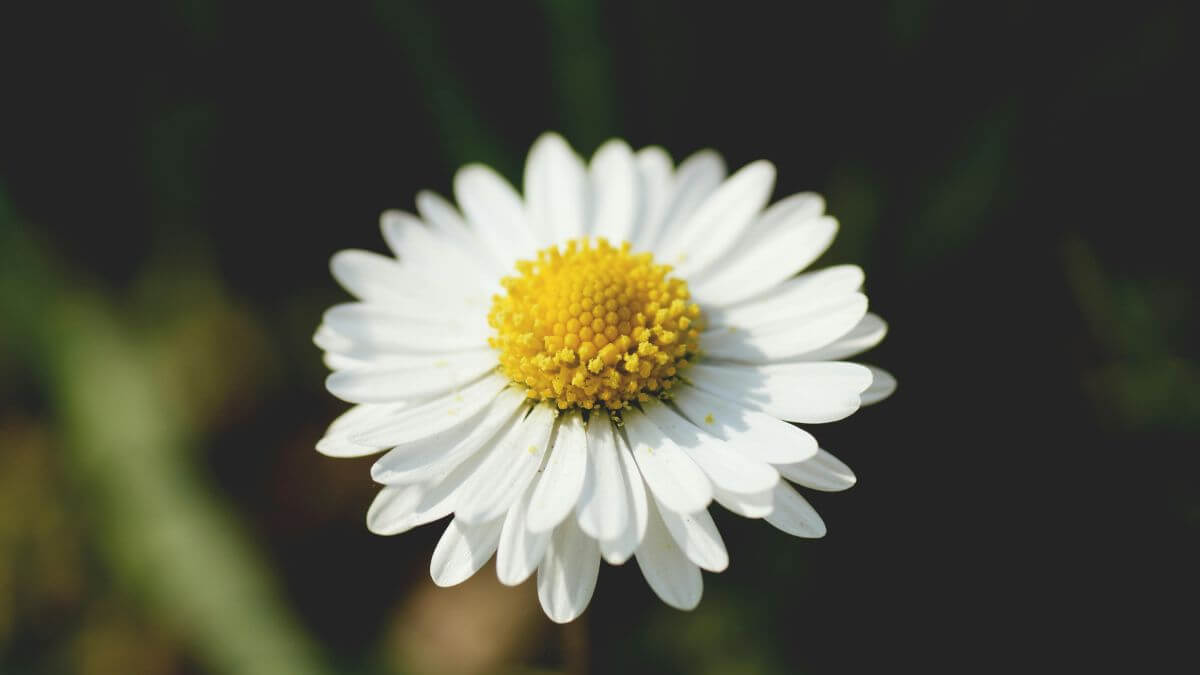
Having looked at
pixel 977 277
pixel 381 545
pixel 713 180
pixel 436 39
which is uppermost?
pixel 436 39

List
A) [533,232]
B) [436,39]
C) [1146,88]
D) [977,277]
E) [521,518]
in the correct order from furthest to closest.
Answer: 1. [436,39]
2. [977,277]
3. [1146,88]
4. [533,232]
5. [521,518]

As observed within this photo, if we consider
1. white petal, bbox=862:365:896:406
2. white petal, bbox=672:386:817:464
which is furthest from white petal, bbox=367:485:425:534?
white petal, bbox=862:365:896:406

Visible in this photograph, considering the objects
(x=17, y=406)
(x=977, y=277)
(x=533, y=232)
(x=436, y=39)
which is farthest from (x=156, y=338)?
(x=977, y=277)

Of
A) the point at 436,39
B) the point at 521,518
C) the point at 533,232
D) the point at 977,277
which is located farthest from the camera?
the point at 436,39

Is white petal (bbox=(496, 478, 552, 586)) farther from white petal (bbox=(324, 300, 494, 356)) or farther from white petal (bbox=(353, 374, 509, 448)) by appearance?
white petal (bbox=(324, 300, 494, 356))

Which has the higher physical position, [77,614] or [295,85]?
[295,85]

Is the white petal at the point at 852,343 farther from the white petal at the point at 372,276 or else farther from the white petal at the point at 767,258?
the white petal at the point at 372,276

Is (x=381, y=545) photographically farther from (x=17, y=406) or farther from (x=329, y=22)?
(x=329, y=22)

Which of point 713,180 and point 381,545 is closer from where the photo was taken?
point 713,180
